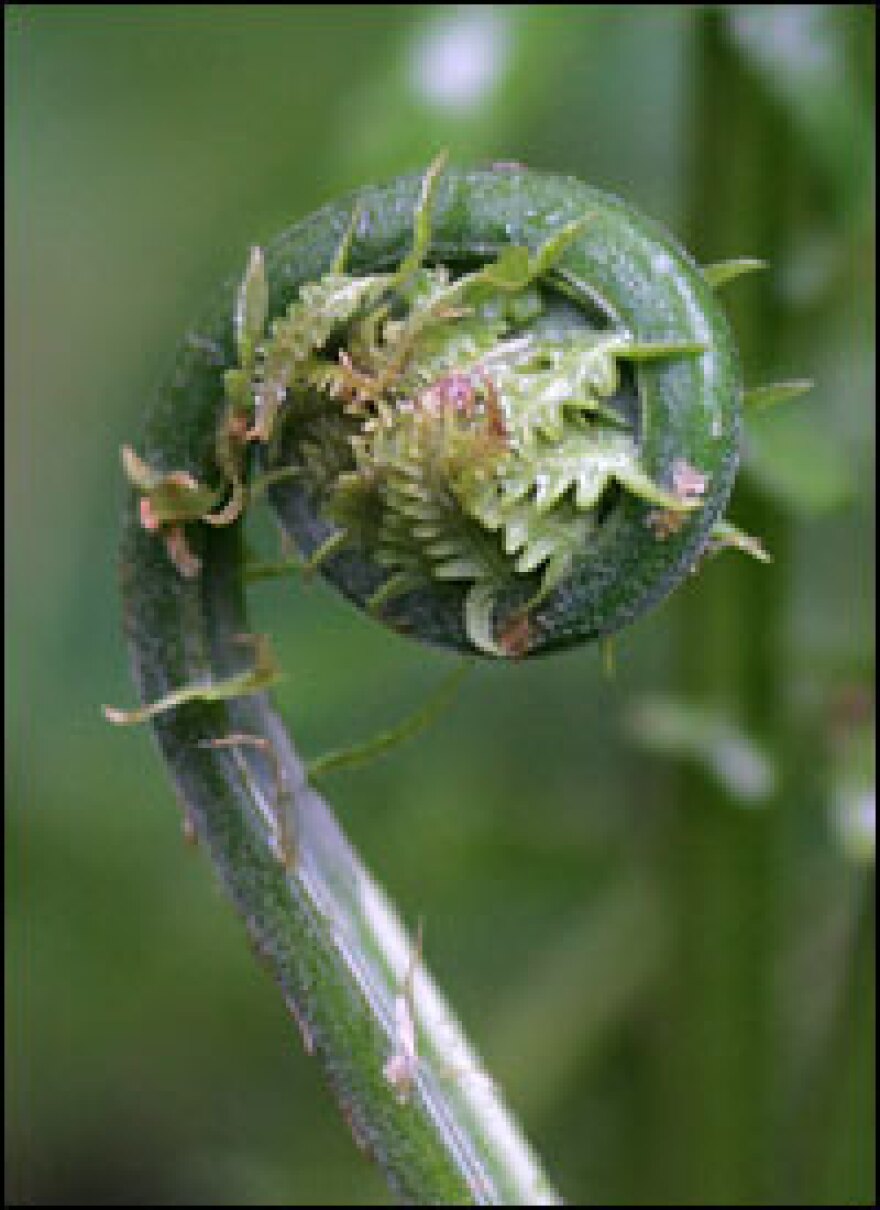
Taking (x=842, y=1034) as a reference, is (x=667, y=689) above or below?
above

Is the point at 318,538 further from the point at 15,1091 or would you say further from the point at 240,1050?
the point at 15,1091

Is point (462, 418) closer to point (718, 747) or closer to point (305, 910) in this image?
point (305, 910)

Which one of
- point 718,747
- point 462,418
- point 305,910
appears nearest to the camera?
point 462,418

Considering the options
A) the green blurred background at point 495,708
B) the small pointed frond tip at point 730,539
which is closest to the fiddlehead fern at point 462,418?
the small pointed frond tip at point 730,539

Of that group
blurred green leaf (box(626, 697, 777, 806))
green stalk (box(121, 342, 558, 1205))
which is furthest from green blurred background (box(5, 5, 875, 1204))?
green stalk (box(121, 342, 558, 1205))

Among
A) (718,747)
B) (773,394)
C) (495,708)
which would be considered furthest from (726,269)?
(495,708)

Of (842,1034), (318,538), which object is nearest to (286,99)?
(842,1034)

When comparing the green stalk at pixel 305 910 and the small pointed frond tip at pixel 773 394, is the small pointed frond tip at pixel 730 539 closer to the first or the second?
the small pointed frond tip at pixel 773 394
